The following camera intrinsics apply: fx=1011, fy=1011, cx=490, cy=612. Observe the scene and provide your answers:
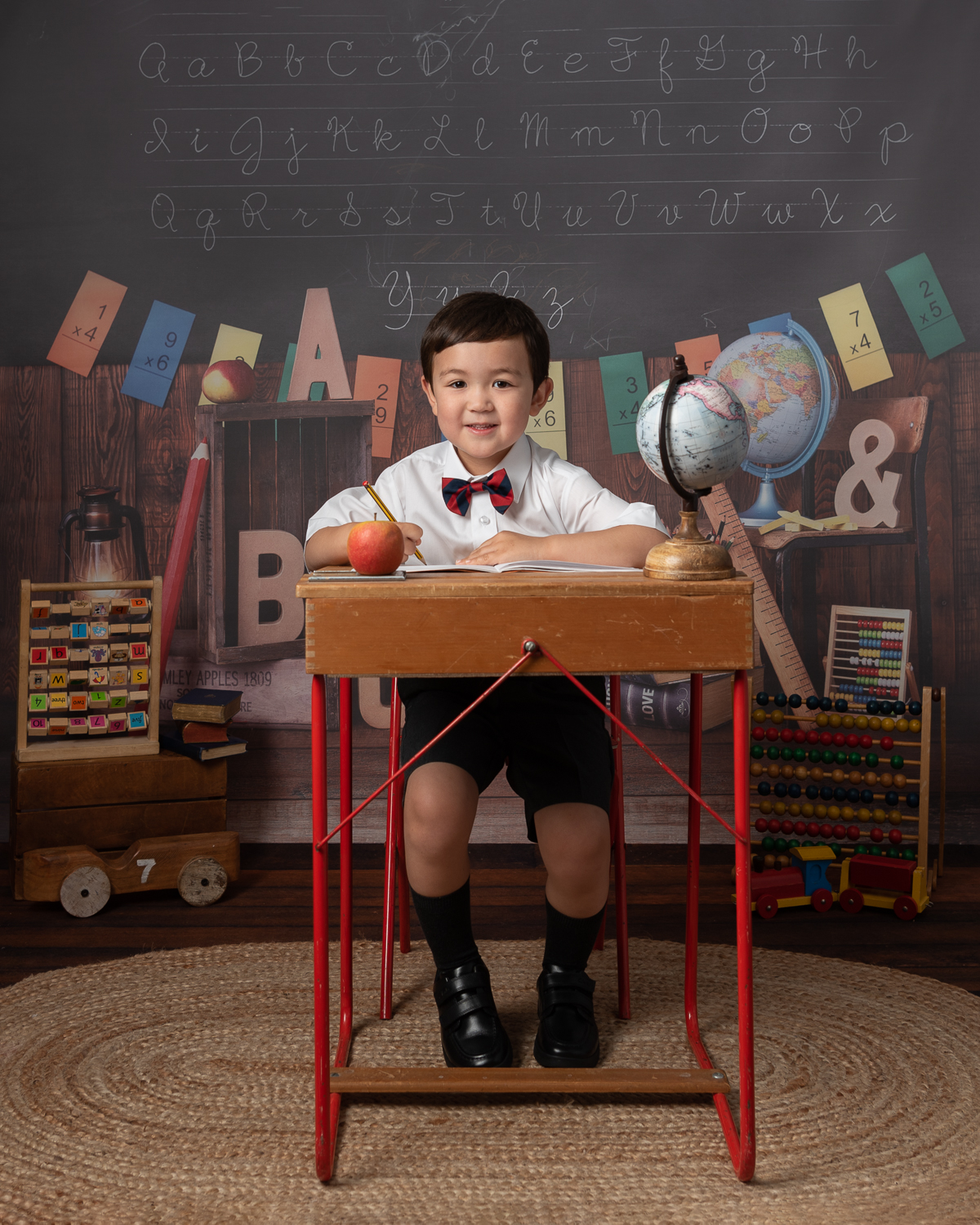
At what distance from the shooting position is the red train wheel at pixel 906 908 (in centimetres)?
208

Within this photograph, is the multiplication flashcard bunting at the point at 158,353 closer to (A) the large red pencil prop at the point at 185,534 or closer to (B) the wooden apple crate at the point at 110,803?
(A) the large red pencil prop at the point at 185,534

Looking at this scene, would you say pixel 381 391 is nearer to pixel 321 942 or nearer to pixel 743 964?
pixel 321 942

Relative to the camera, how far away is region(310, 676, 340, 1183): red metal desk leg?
116cm

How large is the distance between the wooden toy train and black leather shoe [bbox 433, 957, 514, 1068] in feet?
2.78

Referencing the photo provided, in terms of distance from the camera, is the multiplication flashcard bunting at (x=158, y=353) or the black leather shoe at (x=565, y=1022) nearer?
the black leather shoe at (x=565, y=1022)

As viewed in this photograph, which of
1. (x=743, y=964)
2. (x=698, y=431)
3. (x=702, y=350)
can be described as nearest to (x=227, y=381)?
(x=702, y=350)

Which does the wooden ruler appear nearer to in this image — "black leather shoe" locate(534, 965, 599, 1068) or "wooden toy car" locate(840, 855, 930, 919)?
"wooden toy car" locate(840, 855, 930, 919)

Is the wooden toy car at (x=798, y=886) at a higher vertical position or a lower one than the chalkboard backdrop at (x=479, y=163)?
lower

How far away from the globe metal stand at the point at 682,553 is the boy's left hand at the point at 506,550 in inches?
8.3

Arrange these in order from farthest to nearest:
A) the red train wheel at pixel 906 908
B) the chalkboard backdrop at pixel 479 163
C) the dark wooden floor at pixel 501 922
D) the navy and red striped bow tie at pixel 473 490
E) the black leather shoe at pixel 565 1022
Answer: the chalkboard backdrop at pixel 479 163 → the red train wheel at pixel 906 908 → the dark wooden floor at pixel 501 922 → the navy and red striped bow tie at pixel 473 490 → the black leather shoe at pixel 565 1022

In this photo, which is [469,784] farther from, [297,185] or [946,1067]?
[297,185]

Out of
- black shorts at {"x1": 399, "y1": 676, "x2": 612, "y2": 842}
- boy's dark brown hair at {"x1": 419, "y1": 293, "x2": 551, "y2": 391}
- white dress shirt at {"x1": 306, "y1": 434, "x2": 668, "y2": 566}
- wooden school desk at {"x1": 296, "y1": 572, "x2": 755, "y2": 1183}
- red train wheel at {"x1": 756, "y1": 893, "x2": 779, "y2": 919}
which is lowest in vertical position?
red train wheel at {"x1": 756, "y1": 893, "x2": 779, "y2": 919}

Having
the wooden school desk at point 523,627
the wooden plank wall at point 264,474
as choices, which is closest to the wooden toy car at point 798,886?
the wooden plank wall at point 264,474

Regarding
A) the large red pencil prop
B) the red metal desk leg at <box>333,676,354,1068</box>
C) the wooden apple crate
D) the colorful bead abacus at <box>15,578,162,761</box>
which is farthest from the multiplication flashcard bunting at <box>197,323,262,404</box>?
the red metal desk leg at <box>333,676,354,1068</box>
